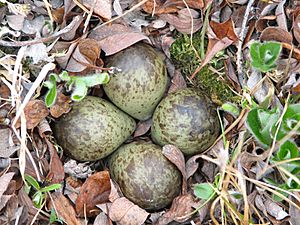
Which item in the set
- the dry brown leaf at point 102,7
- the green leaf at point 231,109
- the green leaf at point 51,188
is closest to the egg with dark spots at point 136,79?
the dry brown leaf at point 102,7

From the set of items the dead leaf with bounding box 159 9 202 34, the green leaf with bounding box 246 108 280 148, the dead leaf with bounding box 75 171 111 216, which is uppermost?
the dead leaf with bounding box 159 9 202 34

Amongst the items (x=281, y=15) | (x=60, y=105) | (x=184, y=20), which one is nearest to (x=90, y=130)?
(x=60, y=105)

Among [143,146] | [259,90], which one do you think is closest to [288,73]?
[259,90]

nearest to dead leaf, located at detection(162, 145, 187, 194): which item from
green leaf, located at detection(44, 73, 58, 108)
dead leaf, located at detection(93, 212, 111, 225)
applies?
dead leaf, located at detection(93, 212, 111, 225)

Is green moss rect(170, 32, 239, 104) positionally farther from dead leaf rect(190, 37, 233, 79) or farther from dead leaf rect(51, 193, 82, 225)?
dead leaf rect(51, 193, 82, 225)

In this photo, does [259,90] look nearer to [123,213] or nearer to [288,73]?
[288,73]

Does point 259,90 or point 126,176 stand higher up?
point 259,90
